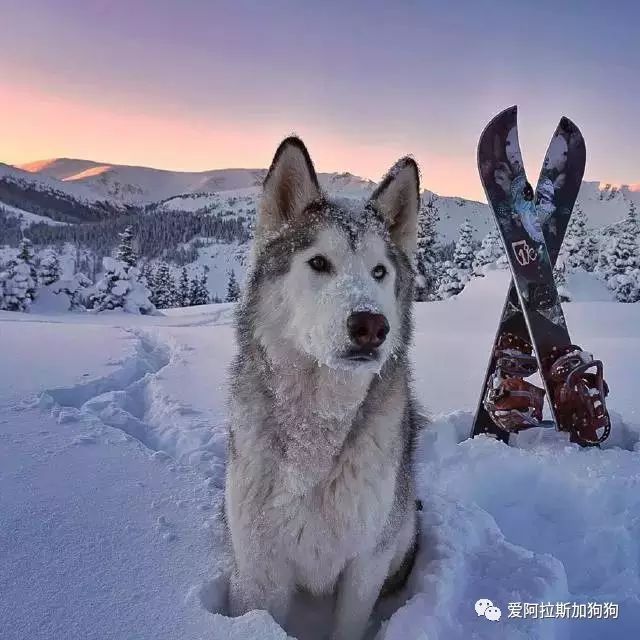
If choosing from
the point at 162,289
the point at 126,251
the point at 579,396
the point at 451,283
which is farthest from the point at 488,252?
the point at 162,289

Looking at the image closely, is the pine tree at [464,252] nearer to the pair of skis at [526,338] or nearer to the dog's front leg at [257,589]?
the pair of skis at [526,338]

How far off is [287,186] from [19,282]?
4055cm

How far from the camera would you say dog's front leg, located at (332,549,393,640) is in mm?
2330

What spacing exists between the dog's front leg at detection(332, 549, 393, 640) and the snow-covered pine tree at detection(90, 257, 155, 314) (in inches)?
1318

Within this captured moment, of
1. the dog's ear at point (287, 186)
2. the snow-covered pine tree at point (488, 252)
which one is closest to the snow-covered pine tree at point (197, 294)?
the snow-covered pine tree at point (488, 252)

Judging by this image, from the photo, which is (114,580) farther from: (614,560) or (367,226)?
(614,560)

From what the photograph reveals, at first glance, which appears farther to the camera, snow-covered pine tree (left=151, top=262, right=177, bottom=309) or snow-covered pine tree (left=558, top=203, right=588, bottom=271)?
snow-covered pine tree (left=151, top=262, right=177, bottom=309)

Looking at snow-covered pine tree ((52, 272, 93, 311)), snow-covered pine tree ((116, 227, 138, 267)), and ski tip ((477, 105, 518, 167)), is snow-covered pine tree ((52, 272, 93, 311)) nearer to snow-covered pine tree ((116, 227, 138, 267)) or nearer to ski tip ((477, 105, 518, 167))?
snow-covered pine tree ((116, 227, 138, 267))

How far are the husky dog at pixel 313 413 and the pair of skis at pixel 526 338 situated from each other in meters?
2.81

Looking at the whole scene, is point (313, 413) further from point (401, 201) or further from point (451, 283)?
point (451, 283)

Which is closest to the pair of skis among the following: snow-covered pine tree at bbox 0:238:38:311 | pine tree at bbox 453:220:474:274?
pine tree at bbox 453:220:474:274

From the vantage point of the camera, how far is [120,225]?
16050cm

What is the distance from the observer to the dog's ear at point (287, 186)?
2430mm

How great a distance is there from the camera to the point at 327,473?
2221 mm
